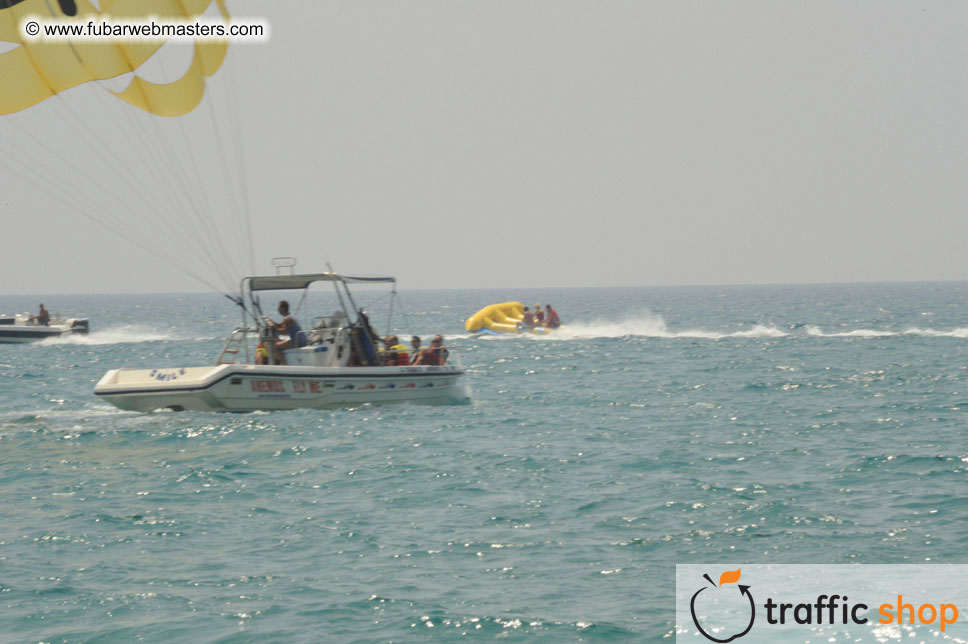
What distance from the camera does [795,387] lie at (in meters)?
26.6

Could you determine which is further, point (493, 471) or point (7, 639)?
point (493, 471)

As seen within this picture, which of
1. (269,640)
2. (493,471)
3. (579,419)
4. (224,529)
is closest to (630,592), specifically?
(269,640)

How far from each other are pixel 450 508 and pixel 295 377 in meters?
8.72

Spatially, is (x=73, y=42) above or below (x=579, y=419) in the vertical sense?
above

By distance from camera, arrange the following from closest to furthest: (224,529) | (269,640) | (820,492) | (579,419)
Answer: (269,640), (224,529), (820,492), (579,419)

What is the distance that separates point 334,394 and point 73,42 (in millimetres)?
8410

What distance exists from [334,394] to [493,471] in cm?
685

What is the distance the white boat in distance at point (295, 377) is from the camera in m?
19.7

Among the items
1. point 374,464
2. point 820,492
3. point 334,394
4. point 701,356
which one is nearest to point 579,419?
point 334,394

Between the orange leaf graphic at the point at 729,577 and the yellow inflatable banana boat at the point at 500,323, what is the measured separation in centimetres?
4054

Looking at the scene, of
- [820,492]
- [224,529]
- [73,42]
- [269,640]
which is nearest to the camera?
[269,640]

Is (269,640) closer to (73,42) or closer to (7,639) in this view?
(7,639)

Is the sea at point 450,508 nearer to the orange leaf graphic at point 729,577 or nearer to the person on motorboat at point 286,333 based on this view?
the orange leaf graphic at point 729,577

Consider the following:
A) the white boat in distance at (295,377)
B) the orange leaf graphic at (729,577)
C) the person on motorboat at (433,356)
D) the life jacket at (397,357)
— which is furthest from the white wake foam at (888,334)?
the orange leaf graphic at (729,577)
